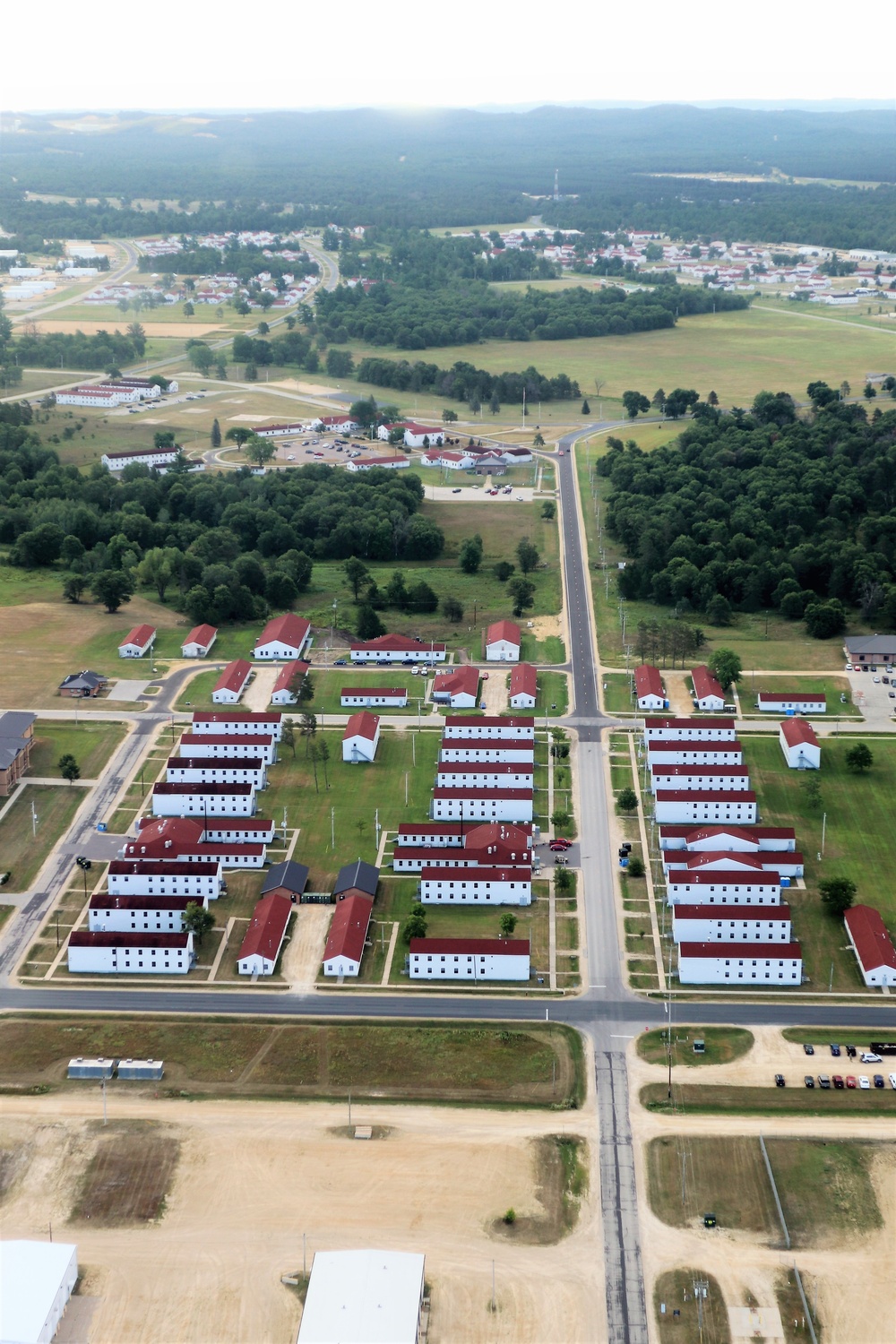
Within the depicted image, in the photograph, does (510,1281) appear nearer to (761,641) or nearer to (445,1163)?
(445,1163)

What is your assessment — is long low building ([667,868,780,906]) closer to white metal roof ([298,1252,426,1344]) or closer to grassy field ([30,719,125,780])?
white metal roof ([298,1252,426,1344])

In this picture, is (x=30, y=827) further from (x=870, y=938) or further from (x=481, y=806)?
(x=870, y=938)

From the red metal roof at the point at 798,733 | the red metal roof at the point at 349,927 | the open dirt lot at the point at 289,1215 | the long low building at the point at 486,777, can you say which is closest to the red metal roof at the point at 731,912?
the open dirt lot at the point at 289,1215

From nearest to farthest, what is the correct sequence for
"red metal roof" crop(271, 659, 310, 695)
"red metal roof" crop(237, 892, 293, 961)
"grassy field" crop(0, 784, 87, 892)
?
"red metal roof" crop(237, 892, 293, 961)
"grassy field" crop(0, 784, 87, 892)
"red metal roof" crop(271, 659, 310, 695)

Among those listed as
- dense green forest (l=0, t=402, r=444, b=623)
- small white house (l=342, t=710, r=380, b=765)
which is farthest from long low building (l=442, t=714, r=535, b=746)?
dense green forest (l=0, t=402, r=444, b=623)

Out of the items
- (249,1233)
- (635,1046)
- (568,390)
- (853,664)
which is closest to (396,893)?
(635,1046)

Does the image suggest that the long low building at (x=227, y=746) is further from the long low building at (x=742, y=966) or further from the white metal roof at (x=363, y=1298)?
the white metal roof at (x=363, y=1298)
